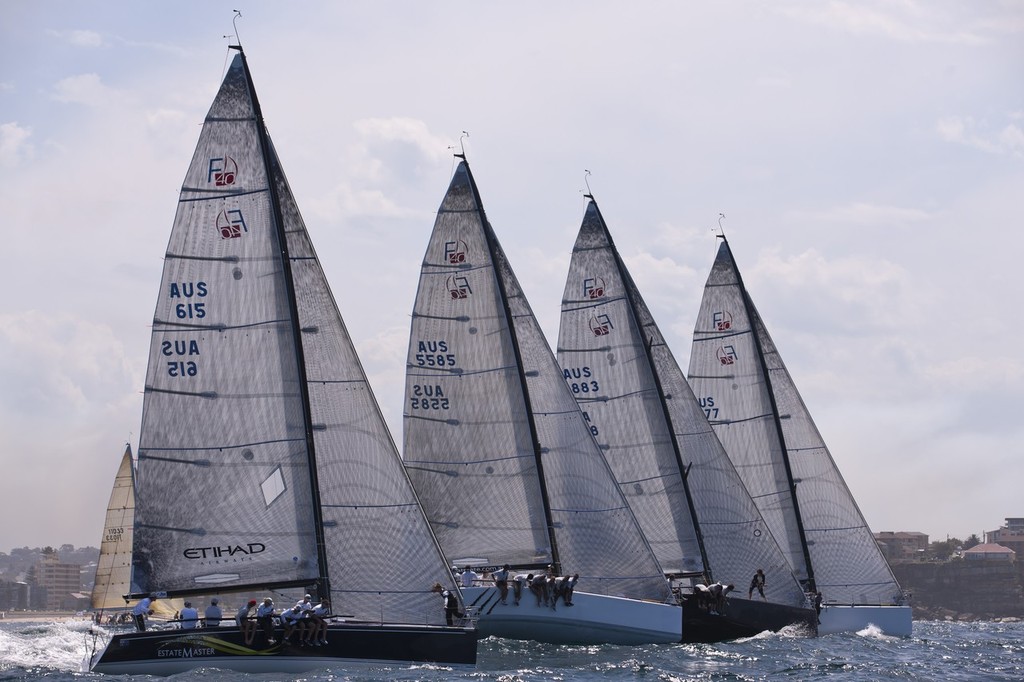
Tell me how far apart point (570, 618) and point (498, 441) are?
17.4 ft

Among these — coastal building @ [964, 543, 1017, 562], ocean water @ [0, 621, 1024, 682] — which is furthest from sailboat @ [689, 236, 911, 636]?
coastal building @ [964, 543, 1017, 562]

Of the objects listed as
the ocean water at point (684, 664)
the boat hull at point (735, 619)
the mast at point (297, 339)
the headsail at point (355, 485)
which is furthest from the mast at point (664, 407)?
the mast at point (297, 339)

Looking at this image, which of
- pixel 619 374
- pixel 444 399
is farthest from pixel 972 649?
pixel 444 399

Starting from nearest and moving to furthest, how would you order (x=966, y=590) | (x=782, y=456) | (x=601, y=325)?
(x=601, y=325) < (x=782, y=456) < (x=966, y=590)

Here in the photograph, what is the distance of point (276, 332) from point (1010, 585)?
112 meters

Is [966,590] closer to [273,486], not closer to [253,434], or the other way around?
[273,486]

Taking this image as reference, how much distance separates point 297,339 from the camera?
95.9 ft

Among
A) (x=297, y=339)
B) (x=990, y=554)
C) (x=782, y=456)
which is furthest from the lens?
(x=990, y=554)

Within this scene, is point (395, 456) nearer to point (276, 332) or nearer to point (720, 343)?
point (276, 332)

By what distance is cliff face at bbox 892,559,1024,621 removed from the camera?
12600cm

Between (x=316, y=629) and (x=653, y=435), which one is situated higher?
(x=653, y=435)

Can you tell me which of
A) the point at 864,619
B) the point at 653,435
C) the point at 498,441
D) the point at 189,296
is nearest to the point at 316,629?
the point at 189,296

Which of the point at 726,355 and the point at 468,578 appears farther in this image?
the point at 726,355

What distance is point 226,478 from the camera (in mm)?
28609
